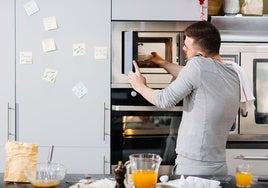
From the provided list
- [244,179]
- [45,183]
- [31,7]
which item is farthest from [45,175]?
[31,7]

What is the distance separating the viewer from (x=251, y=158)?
3186 mm

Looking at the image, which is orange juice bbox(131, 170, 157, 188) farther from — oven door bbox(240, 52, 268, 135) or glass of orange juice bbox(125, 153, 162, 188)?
oven door bbox(240, 52, 268, 135)

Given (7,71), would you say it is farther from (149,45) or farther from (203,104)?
(203,104)

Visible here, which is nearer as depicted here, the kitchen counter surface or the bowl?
the bowl

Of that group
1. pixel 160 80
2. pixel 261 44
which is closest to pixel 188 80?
pixel 160 80

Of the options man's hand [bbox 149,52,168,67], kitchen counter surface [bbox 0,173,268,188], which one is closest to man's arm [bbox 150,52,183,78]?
man's hand [bbox 149,52,168,67]

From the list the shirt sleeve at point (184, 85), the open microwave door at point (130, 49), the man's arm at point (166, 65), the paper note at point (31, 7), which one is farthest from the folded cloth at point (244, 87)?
the paper note at point (31, 7)

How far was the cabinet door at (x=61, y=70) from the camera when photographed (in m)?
3.14

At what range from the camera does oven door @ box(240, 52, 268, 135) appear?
3180 millimetres

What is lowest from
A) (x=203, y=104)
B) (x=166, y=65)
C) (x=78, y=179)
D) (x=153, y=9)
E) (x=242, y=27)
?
(x=78, y=179)

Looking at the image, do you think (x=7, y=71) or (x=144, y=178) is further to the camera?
(x=7, y=71)

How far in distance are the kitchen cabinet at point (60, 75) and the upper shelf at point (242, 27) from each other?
2.67 feet

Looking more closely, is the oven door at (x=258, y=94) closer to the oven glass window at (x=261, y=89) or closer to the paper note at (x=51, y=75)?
the oven glass window at (x=261, y=89)

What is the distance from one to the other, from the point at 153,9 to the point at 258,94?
955mm
